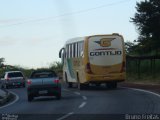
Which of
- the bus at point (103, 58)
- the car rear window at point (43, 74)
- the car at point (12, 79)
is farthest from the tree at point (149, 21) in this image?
the car rear window at point (43, 74)

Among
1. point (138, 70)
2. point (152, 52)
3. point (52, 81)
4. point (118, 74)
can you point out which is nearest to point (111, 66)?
point (118, 74)

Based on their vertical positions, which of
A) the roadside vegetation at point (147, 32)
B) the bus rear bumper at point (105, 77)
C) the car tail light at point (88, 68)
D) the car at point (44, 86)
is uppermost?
the roadside vegetation at point (147, 32)

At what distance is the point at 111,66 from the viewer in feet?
136

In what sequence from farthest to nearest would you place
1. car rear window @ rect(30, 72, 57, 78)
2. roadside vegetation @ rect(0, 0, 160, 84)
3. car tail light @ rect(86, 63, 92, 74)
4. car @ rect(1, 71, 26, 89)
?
roadside vegetation @ rect(0, 0, 160, 84)
car @ rect(1, 71, 26, 89)
car tail light @ rect(86, 63, 92, 74)
car rear window @ rect(30, 72, 57, 78)

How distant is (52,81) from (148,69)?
1364 inches

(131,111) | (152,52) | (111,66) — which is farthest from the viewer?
(152,52)

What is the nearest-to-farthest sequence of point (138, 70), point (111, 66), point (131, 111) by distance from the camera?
point (131, 111), point (111, 66), point (138, 70)

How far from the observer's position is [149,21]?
63.4 meters

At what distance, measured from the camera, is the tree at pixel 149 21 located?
207ft

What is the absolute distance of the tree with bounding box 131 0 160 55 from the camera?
207 feet

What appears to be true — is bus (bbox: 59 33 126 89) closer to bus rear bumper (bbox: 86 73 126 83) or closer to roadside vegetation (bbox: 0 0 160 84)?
bus rear bumper (bbox: 86 73 126 83)

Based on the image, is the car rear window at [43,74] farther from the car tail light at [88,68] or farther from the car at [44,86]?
the car tail light at [88,68]

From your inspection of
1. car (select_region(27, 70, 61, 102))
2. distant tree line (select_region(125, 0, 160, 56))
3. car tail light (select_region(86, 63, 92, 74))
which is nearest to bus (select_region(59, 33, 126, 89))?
car tail light (select_region(86, 63, 92, 74))

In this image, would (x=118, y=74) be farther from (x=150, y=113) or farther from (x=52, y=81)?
(x=150, y=113)
